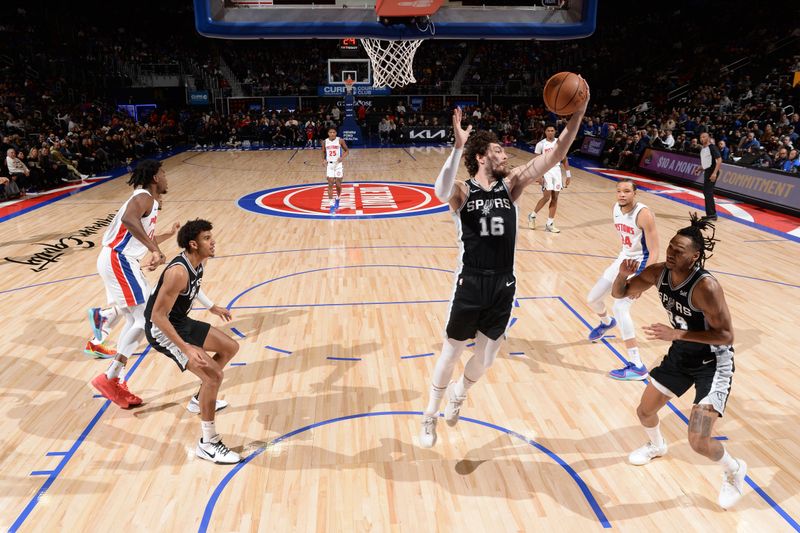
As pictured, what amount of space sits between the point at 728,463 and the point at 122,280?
A: 15.2ft

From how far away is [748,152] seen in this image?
14.4 metres

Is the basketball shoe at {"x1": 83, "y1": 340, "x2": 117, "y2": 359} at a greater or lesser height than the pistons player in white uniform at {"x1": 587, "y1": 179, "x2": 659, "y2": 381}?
lesser

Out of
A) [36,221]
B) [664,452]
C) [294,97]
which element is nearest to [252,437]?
[664,452]

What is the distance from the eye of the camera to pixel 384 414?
4.62 metres

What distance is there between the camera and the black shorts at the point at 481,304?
365cm

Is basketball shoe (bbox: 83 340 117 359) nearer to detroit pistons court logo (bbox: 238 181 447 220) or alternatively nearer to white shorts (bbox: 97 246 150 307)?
white shorts (bbox: 97 246 150 307)

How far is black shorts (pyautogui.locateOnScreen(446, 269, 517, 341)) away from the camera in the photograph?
12.0ft

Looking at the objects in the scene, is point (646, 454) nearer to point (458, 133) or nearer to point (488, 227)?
point (488, 227)

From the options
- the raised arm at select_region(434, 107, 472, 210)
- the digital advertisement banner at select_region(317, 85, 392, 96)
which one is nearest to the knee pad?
the raised arm at select_region(434, 107, 472, 210)

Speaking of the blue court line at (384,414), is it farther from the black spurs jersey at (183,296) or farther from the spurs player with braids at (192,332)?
the black spurs jersey at (183,296)

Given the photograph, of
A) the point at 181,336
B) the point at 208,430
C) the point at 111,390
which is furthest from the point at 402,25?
the point at 208,430

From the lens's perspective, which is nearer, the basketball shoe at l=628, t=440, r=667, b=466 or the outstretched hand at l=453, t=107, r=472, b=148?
the outstretched hand at l=453, t=107, r=472, b=148

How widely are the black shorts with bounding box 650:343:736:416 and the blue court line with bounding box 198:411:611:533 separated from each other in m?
0.79

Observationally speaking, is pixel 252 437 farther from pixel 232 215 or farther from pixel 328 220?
pixel 232 215
